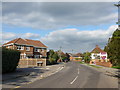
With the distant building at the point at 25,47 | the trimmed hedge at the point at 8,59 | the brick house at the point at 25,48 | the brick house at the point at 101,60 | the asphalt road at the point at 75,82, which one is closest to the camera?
the asphalt road at the point at 75,82

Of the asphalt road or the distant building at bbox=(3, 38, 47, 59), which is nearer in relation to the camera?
the asphalt road

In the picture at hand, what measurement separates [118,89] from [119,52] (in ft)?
23.3

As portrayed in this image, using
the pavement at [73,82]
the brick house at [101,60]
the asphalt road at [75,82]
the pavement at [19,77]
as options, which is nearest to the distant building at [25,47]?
the brick house at [101,60]

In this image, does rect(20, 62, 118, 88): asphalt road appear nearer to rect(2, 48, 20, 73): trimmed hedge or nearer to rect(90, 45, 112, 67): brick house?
rect(2, 48, 20, 73): trimmed hedge

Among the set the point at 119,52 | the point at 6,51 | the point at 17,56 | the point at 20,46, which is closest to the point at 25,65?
the point at 20,46

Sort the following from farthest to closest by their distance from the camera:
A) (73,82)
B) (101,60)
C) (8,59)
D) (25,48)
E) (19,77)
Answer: (101,60), (25,48), (8,59), (19,77), (73,82)

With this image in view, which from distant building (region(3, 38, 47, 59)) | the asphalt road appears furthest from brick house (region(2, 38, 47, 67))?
the asphalt road

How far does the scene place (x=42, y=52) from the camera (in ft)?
183

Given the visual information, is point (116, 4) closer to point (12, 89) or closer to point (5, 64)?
point (12, 89)

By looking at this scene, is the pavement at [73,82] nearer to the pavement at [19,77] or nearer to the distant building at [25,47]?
the pavement at [19,77]

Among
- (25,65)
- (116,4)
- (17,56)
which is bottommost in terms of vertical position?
(25,65)

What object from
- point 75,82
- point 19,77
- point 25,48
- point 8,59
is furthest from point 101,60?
point 75,82

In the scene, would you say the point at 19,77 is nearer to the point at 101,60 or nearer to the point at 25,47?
the point at 25,47

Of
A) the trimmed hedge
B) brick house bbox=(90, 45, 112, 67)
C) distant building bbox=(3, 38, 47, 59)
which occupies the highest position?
distant building bbox=(3, 38, 47, 59)
